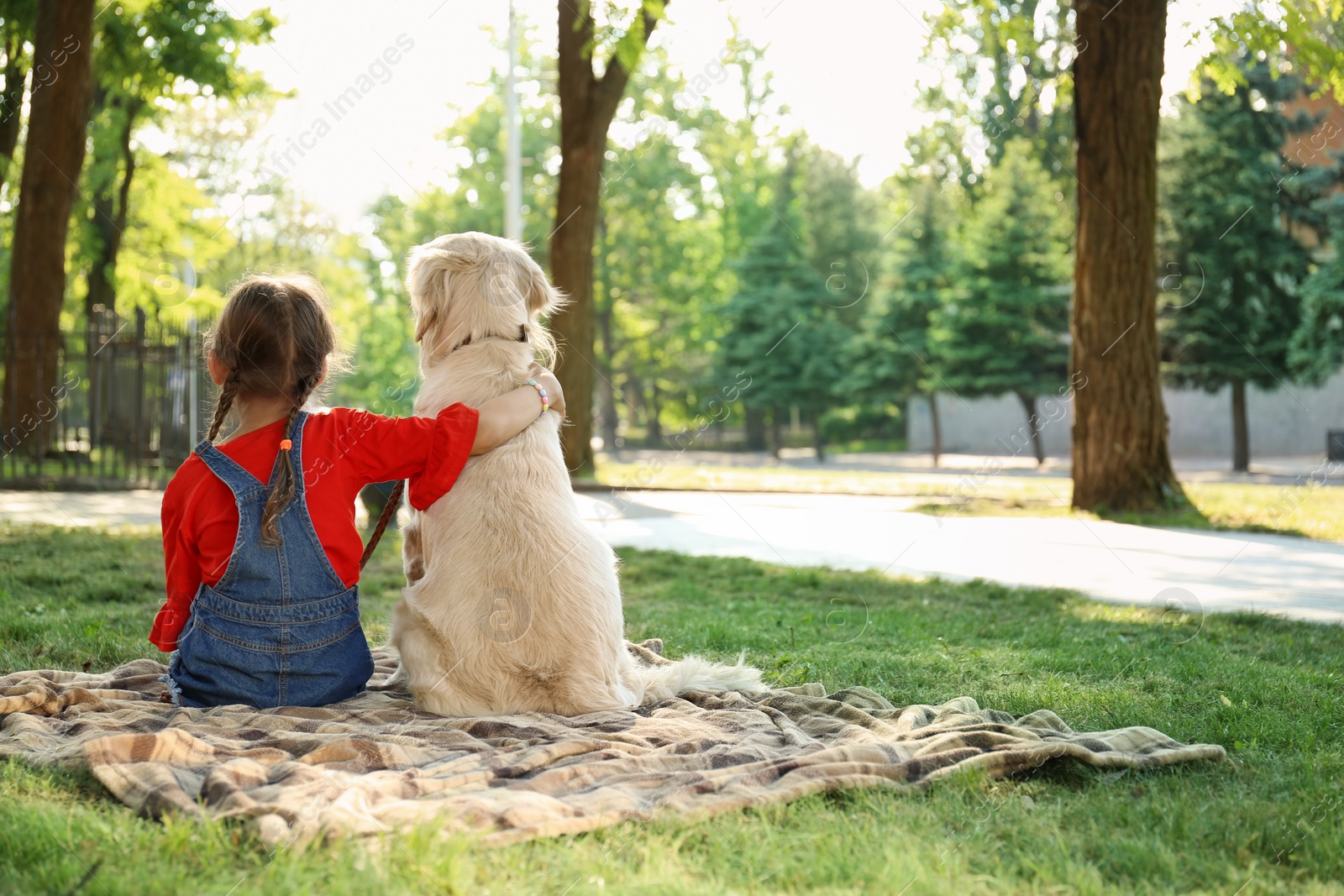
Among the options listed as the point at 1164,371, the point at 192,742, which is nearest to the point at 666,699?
the point at 192,742

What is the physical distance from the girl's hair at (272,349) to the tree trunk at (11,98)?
1597 centimetres

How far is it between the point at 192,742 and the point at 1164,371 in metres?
25.4

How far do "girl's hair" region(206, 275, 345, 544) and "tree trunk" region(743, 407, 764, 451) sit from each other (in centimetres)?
4029

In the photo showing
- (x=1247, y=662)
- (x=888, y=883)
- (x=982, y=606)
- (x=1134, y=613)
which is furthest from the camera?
(x=982, y=606)

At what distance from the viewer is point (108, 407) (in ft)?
50.1

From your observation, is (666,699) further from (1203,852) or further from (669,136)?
(669,136)

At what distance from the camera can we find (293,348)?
3666mm

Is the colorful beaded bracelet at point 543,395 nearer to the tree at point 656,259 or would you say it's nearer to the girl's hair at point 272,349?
the girl's hair at point 272,349

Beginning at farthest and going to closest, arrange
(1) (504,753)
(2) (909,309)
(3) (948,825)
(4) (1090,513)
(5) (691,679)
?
(2) (909,309), (4) (1090,513), (5) (691,679), (1) (504,753), (3) (948,825)

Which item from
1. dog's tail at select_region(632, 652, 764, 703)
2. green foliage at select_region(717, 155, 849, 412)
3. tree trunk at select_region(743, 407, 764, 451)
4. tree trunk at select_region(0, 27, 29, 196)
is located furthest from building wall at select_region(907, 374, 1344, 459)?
dog's tail at select_region(632, 652, 764, 703)

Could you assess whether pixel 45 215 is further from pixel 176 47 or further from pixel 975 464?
pixel 975 464

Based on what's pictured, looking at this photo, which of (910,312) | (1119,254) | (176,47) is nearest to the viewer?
(1119,254)

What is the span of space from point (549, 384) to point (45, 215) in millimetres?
14023

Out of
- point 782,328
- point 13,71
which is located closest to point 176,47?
point 13,71
